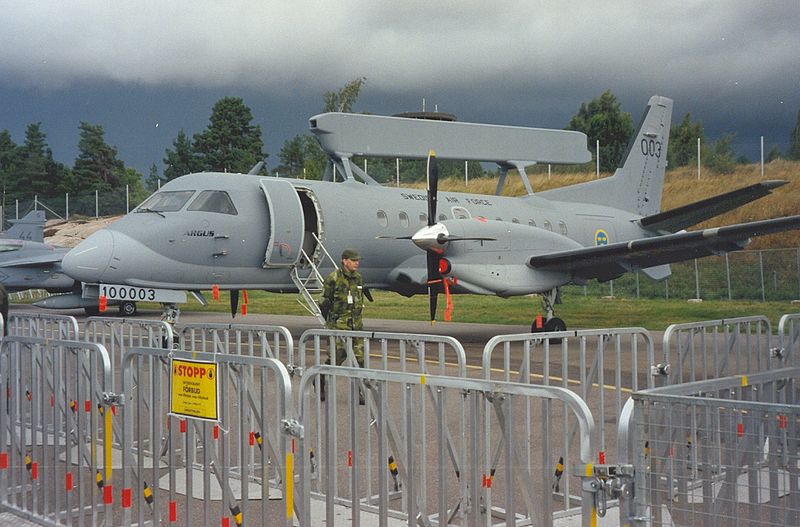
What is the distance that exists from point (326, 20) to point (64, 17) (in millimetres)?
5404

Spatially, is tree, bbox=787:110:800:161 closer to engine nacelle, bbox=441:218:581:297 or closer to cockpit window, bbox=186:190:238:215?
engine nacelle, bbox=441:218:581:297

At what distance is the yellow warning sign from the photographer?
4602mm

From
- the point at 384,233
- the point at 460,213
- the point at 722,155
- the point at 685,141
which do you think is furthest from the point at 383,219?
the point at 722,155

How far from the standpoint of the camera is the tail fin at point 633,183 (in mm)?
20812

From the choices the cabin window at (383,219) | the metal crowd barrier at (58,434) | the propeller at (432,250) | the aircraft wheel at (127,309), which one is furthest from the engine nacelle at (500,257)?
the aircraft wheel at (127,309)

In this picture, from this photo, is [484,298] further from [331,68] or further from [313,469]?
[313,469]

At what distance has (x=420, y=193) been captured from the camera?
60.2 ft

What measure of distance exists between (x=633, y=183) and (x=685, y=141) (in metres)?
5.42

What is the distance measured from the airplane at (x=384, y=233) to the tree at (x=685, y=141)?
66 centimetres

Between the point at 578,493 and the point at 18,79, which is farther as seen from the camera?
the point at 18,79

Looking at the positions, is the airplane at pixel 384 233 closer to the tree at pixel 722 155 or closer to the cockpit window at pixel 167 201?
the cockpit window at pixel 167 201

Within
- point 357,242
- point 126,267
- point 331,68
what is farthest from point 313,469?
point 331,68

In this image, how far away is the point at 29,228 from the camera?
29734mm

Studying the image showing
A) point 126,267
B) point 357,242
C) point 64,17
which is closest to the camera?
point 126,267
